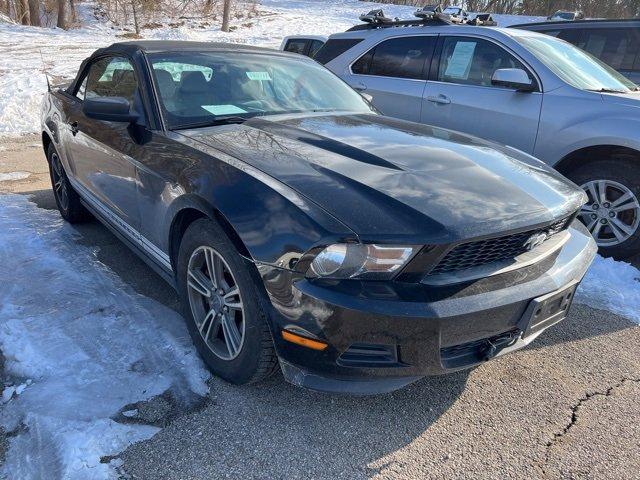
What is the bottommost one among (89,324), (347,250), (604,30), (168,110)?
(89,324)

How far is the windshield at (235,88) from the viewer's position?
3.12m

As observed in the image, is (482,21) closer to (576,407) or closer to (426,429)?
(576,407)

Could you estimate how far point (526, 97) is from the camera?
4.55 m

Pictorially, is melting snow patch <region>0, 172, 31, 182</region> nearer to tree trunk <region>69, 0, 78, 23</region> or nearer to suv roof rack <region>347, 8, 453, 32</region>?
suv roof rack <region>347, 8, 453, 32</region>

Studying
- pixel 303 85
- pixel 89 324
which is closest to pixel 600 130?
pixel 303 85

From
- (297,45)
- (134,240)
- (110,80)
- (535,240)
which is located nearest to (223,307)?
(134,240)

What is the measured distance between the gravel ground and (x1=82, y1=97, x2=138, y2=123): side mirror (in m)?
1.60

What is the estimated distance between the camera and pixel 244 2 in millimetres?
36438

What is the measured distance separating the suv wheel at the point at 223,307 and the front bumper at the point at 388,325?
0.15 metres

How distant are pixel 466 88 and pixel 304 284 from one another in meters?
3.75

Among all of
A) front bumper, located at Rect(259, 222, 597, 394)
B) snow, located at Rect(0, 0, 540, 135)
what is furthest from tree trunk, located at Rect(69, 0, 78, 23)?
front bumper, located at Rect(259, 222, 597, 394)

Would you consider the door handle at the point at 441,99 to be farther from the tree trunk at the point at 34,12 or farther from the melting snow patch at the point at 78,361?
the tree trunk at the point at 34,12

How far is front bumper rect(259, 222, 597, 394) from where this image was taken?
1.92 m

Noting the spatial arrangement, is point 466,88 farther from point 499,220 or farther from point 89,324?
point 89,324
